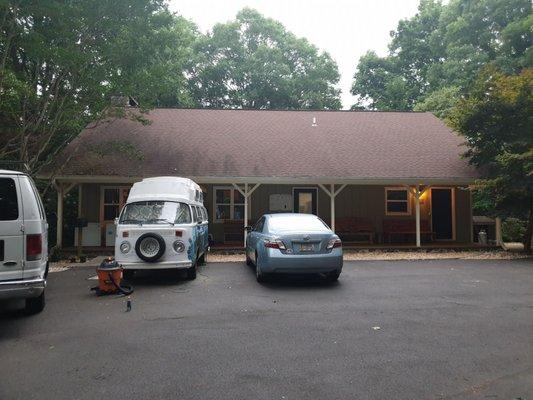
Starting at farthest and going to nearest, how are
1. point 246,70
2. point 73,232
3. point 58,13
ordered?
point 246,70 → point 73,232 → point 58,13

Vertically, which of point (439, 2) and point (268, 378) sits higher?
point (439, 2)

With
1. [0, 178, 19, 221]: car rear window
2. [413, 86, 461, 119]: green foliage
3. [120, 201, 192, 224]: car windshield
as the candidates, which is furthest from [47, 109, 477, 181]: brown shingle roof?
[0, 178, 19, 221]: car rear window

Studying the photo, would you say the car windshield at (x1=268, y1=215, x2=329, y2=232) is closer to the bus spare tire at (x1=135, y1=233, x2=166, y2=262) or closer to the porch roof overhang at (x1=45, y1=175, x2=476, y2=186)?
the bus spare tire at (x1=135, y1=233, x2=166, y2=262)

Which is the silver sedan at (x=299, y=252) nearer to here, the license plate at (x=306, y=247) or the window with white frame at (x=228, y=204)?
the license plate at (x=306, y=247)

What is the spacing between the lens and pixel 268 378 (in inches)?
161

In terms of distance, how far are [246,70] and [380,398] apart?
40868 millimetres

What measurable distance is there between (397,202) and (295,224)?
406 inches

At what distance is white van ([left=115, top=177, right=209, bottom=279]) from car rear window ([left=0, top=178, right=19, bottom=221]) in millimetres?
3252

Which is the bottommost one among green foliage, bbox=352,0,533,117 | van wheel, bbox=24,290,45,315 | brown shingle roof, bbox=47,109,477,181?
van wheel, bbox=24,290,45,315

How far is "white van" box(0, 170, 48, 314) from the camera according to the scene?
5.62 meters

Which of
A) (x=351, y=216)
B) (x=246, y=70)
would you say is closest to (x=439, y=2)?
(x=246, y=70)

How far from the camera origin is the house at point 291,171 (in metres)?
15.4

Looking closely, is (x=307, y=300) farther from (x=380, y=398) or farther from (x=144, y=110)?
(x=144, y=110)

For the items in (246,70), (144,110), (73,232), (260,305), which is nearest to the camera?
(260,305)
